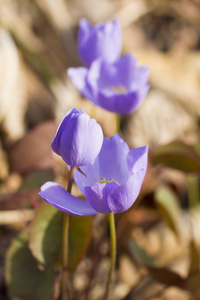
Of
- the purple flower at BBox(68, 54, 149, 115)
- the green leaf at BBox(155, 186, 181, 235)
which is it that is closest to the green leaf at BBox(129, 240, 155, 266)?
the green leaf at BBox(155, 186, 181, 235)

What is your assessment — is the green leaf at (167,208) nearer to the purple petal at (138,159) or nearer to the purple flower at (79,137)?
the purple petal at (138,159)

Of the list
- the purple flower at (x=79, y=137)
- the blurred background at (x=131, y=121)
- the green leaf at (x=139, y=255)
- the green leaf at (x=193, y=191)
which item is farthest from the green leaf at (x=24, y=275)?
the green leaf at (x=193, y=191)

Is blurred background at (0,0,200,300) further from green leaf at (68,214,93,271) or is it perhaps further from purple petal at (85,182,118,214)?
purple petal at (85,182,118,214)

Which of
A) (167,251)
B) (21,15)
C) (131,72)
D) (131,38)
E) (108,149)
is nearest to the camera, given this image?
(108,149)

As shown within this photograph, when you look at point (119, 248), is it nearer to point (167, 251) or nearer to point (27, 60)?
point (167, 251)

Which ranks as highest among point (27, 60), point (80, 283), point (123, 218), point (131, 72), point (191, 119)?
point (131, 72)

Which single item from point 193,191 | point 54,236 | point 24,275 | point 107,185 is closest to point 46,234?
point 54,236

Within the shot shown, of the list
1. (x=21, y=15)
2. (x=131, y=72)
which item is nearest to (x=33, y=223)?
(x=131, y=72)
